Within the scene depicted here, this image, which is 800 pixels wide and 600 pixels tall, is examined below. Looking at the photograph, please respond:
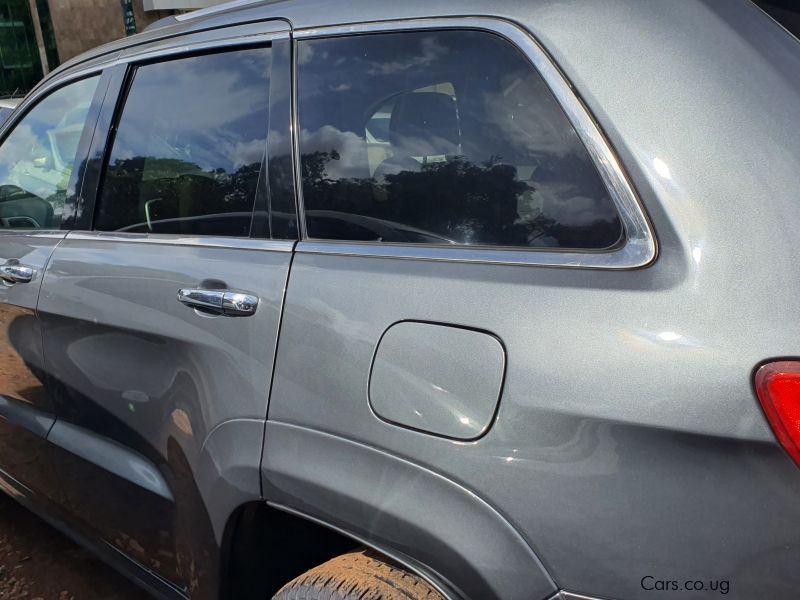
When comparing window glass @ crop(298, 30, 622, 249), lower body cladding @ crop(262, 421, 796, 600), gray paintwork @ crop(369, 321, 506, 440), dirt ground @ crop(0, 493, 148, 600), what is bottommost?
dirt ground @ crop(0, 493, 148, 600)

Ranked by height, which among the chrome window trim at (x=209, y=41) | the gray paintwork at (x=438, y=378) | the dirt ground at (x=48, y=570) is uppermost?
the chrome window trim at (x=209, y=41)

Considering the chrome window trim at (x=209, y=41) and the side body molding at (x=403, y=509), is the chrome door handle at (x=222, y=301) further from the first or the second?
the chrome window trim at (x=209, y=41)

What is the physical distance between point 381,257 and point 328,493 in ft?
1.62

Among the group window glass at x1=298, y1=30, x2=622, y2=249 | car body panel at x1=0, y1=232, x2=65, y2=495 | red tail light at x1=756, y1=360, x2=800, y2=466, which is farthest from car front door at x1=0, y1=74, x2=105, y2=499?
red tail light at x1=756, y1=360, x2=800, y2=466

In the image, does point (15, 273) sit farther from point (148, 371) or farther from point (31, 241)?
point (148, 371)

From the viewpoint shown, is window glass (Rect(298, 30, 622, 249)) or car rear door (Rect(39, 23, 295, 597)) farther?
car rear door (Rect(39, 23, 295, 597))

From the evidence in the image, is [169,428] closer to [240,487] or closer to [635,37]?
[240,487]

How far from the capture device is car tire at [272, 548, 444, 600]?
1396mm

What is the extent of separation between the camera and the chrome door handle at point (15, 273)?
239cm

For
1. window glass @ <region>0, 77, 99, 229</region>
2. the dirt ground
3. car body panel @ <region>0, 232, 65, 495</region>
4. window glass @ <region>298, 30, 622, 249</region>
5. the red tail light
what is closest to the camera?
the red tail light

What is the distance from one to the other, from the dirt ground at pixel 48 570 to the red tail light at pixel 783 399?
251cm

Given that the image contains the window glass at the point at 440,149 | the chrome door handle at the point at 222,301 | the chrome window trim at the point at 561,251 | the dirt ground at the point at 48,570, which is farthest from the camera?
the dirt ground at the point at 48,570

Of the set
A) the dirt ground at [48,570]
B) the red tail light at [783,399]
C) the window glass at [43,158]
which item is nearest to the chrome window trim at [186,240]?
the window glass at [43,158]

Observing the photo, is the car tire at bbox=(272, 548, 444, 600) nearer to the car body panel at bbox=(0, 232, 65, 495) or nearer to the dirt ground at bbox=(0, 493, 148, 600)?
the car body panel at bbox=(0, 232, 65, 495)
